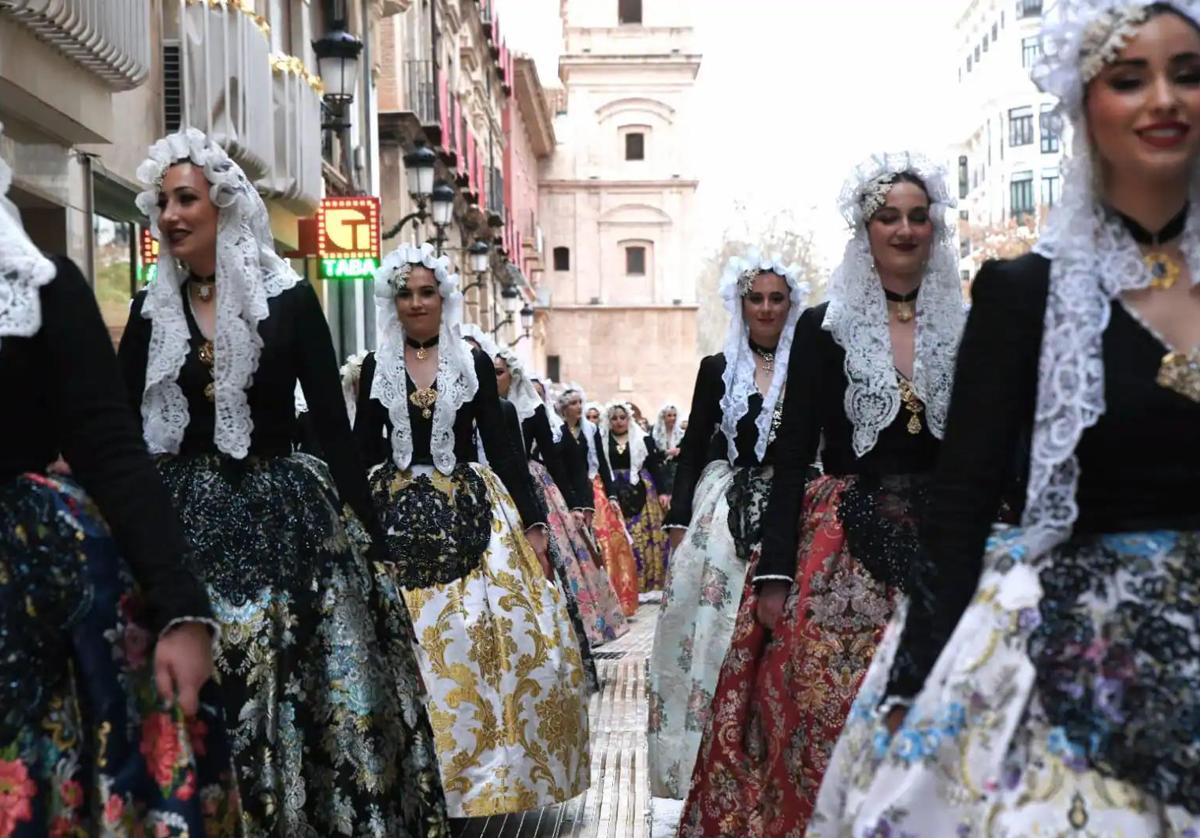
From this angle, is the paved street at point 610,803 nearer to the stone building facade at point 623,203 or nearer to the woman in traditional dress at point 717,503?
the woman in traditional dress at point 717,503

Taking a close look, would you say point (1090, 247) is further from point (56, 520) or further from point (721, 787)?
point (721, 787)

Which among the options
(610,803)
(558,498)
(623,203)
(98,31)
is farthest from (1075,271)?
(623,203)

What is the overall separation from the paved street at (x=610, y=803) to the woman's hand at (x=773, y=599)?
2131 mm

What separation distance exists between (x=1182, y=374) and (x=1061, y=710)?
539 millimetres

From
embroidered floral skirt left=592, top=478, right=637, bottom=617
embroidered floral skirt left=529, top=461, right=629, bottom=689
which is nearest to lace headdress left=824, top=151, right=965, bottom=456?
embroidered floral skirt left=529, top=461, right=629, bottom=689

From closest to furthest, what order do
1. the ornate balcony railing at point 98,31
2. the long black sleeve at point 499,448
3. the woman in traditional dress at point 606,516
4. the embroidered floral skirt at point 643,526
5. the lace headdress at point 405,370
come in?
the long black sleeve at point 499,448 → the lace headdress at point 405,370 → the ornate balcony railing at point 98,31 → the woman in traditional dress at point 606,516 → the embroidered floral skirt at point 643,526

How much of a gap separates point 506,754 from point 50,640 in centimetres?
397

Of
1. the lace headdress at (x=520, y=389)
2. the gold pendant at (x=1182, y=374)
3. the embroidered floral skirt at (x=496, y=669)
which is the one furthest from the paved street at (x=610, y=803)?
the gold pendant at (x=1182, y=374)

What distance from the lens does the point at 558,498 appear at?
13.5 m

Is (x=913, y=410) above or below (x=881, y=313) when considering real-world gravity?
below

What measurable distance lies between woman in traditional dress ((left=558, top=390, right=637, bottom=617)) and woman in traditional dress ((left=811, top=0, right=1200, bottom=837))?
14107 millimetres

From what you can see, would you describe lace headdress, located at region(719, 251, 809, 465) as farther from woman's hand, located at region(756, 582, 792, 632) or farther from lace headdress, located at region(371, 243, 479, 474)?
woman's hand, located at region(756, 582, 792, 632)

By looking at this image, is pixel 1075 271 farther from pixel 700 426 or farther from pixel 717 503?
pixel 700 426

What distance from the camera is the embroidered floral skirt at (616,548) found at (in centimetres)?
1780
